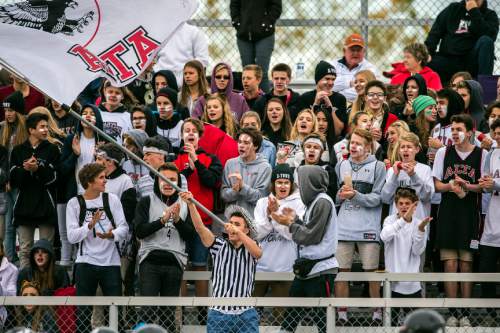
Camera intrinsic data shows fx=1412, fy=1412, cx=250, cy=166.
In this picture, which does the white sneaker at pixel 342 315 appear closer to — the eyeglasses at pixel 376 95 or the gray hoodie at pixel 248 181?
the gray hoodie at pixel 248 181

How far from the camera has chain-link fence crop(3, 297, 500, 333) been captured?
502 inches

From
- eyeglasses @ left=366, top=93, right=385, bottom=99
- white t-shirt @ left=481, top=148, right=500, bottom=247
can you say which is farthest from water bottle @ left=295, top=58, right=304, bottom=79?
white t-shirt @ left=481, top=148, right=500, bottom=247

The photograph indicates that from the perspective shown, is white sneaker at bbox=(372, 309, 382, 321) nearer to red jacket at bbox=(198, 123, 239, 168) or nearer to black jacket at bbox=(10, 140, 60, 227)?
red jacket at bbox=(198, 123, 239, 168)

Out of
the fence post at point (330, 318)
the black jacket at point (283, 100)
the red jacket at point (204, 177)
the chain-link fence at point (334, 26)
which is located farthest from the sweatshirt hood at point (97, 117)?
the chain-link fence at point (334, 26)

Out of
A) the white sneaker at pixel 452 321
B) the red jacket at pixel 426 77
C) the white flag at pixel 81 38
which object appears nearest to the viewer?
the white flag at pixel 81 38

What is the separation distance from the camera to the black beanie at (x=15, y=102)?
53.8 feet

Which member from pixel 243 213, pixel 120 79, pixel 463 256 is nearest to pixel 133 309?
pixel 243 213

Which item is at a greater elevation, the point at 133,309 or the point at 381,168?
the point at 381,168

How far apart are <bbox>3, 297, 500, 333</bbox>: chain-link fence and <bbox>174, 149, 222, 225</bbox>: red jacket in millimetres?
1407

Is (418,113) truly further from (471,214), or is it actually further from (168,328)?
(168,328)

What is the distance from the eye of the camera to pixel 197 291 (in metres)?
14.5

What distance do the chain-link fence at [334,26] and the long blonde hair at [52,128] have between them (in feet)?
14.7

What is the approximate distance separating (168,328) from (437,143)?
3896 mm

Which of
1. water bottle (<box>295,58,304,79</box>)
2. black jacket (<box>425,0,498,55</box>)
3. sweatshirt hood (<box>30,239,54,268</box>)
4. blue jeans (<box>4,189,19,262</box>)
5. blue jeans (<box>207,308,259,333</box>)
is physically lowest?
blue jeans (<box>207,308,259,333</box>)
